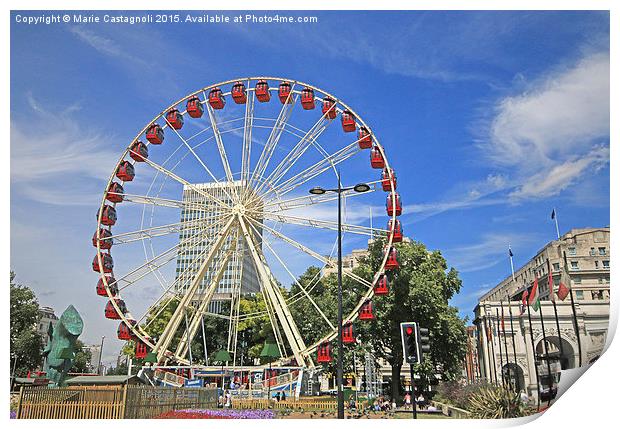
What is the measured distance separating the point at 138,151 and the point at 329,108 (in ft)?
39.5

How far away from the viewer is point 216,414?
20.9 m


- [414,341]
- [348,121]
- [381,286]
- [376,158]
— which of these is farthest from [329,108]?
[414,341]

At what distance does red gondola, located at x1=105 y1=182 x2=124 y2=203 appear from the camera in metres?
32.6

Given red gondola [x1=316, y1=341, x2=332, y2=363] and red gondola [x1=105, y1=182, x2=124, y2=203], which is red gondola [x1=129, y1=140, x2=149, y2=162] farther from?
red gondola [x1=316, y1=341, x2=332, y2=363]

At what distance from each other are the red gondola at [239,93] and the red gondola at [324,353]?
49.9 feet

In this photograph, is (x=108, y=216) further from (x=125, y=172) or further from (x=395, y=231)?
(x=395, y=231)

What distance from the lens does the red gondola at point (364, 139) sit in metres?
31.4

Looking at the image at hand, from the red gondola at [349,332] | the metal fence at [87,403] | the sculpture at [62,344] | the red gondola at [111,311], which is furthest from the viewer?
the red gondola at [111,311]

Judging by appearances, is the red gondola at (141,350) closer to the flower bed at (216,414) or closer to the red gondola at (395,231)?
the flower bed at (216,414)

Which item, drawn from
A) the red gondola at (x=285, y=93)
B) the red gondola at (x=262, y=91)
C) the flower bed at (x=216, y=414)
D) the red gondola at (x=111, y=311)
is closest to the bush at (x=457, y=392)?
the flower bed at (x=216, y=414)
